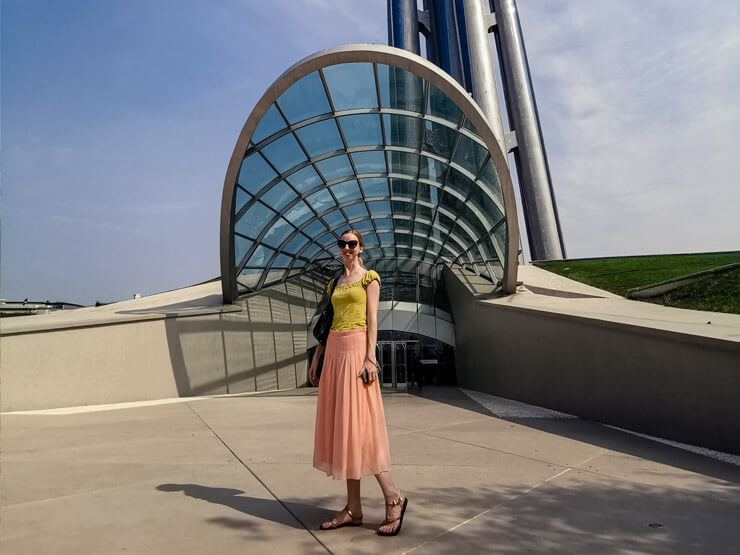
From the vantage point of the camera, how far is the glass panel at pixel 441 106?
37.0 ft

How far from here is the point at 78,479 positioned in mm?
4113

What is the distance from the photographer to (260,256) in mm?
17547

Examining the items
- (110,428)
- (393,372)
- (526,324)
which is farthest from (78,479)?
(393,372)

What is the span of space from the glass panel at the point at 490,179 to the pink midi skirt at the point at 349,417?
1068 centimetres

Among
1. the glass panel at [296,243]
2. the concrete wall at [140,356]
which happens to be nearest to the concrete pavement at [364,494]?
the concrete wall at [140,356]

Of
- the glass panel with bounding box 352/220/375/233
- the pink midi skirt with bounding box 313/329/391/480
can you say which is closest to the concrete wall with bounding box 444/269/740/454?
the pink midi skirt with bounding box 313/329/391/480

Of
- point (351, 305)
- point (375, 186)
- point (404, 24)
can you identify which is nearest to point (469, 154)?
point (375, 186)

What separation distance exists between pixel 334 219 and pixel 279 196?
4809 mm

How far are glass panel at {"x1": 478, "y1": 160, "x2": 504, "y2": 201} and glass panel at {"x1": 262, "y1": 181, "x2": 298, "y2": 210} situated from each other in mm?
6872

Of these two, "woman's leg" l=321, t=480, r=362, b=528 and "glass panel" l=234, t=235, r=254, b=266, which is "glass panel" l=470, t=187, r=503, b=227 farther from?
"woman's leg" l=321, t=480, r=362, b=528

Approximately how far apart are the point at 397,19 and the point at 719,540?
53.1m

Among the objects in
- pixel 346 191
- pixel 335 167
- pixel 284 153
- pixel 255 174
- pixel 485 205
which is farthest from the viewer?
pixel 346 191

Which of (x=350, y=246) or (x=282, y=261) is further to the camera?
(x=282, y=261)

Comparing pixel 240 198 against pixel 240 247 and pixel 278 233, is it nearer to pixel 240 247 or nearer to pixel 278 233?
pixel 240 247
